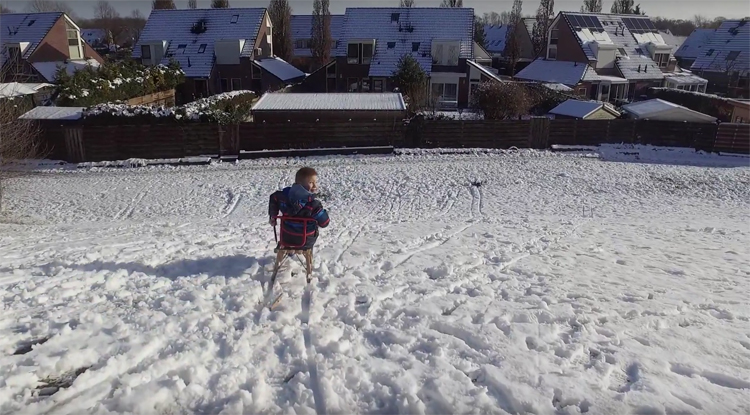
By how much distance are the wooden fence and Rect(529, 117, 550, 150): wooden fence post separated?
1.7 inches

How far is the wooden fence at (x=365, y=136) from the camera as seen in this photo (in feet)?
65.5

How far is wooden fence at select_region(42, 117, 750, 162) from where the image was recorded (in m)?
20.0

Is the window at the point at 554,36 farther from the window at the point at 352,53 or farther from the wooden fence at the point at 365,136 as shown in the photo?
the wooden fence at the point at 365,136

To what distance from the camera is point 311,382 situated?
4316 mm

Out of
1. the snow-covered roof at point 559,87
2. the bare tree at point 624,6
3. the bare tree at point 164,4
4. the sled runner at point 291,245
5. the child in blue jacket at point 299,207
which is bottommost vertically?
the sled runner at point 291,245

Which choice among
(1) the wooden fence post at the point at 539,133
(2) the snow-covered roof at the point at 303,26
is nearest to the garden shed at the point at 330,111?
(1) the wooden fence post at the point at 539,133

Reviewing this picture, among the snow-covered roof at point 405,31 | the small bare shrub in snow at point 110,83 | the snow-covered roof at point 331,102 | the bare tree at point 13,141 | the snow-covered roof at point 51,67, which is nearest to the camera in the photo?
the bare tree at point 13,141

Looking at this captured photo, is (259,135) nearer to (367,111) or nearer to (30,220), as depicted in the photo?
(367,111)

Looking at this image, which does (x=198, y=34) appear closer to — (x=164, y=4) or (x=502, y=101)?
(x=502, y=101)

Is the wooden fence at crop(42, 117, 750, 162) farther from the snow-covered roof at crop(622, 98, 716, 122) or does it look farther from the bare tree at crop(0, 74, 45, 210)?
the snow-covered roof at crop(622, 98, 716, 122)

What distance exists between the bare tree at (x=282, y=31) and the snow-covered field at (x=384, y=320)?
42.1 m

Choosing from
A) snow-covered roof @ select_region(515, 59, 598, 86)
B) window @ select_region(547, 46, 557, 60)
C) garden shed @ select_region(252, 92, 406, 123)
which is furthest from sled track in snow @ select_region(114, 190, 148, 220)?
window @ select_region(547, 46, 557, 60)

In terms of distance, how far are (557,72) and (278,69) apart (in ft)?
68.9

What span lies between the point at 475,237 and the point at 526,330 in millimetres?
4561
